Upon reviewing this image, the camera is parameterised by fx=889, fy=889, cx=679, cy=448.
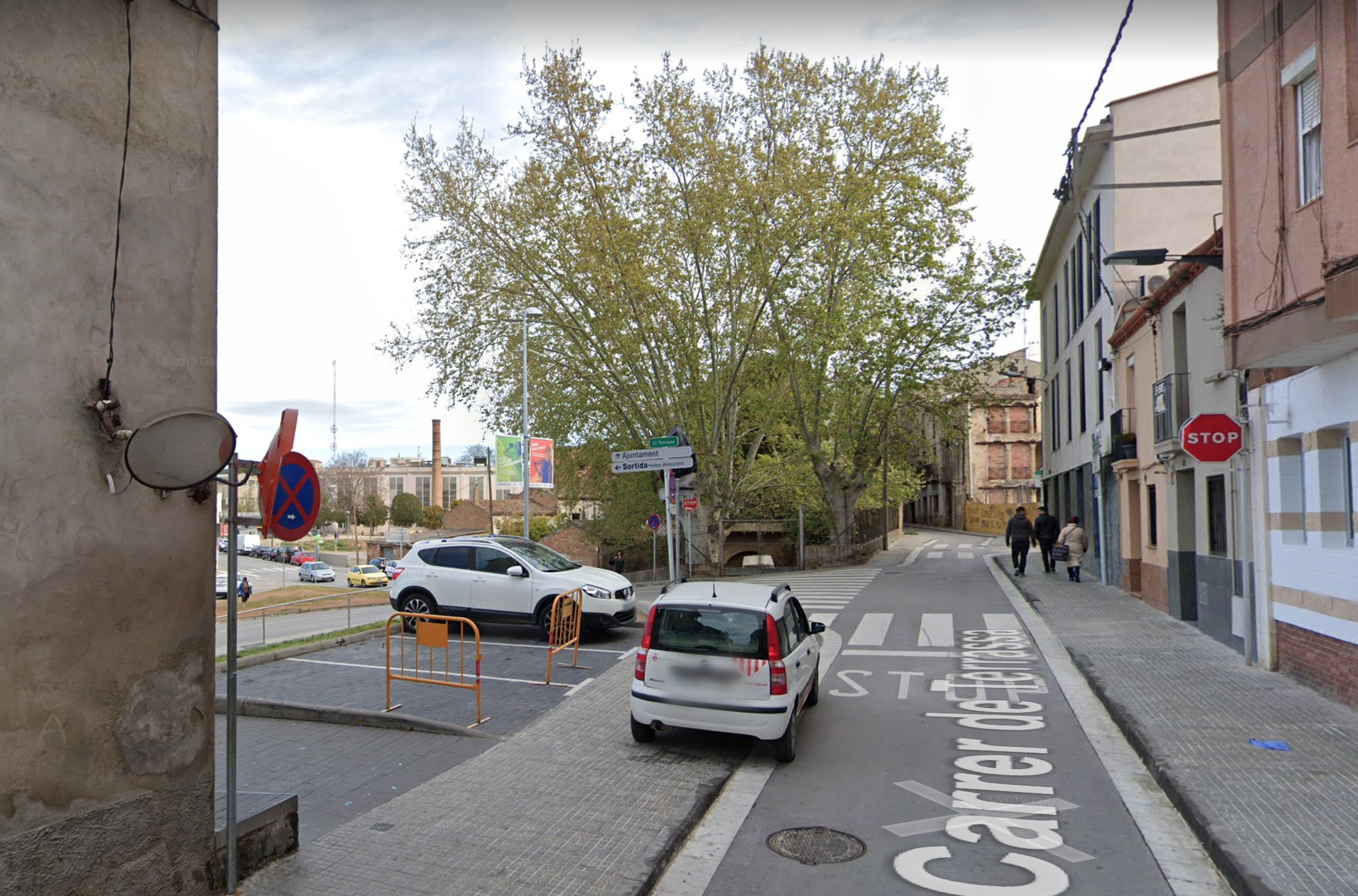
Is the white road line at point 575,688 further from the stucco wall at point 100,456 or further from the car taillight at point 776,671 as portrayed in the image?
the stucco wall at point 100,456

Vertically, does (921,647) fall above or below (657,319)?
below

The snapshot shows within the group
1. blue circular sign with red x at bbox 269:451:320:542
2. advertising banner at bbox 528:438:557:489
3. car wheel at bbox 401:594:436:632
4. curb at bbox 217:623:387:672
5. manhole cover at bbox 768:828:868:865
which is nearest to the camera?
blue circular sign with red x at bbox 269:451:320:542

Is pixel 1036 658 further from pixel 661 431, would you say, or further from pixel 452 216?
pixel 452 216

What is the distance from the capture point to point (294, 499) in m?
5.03

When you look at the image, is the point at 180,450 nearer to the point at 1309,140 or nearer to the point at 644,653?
the point at 644,653

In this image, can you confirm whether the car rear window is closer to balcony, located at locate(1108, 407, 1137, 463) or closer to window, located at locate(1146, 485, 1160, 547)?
window, located at locate(1146, 485, 1160, 547)

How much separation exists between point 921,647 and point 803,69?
1682cm

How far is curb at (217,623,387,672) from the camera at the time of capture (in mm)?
12086

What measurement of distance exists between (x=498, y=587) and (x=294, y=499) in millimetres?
8829

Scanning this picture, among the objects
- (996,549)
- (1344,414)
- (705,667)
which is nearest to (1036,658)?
(1344,414)

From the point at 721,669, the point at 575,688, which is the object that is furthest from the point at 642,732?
the point at 575,688

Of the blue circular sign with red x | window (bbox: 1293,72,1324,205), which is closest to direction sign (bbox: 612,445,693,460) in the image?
window (bbox: 1293,72,1324,205)

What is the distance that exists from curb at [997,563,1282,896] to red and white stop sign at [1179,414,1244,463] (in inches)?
125

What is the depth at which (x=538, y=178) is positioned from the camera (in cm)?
2289
